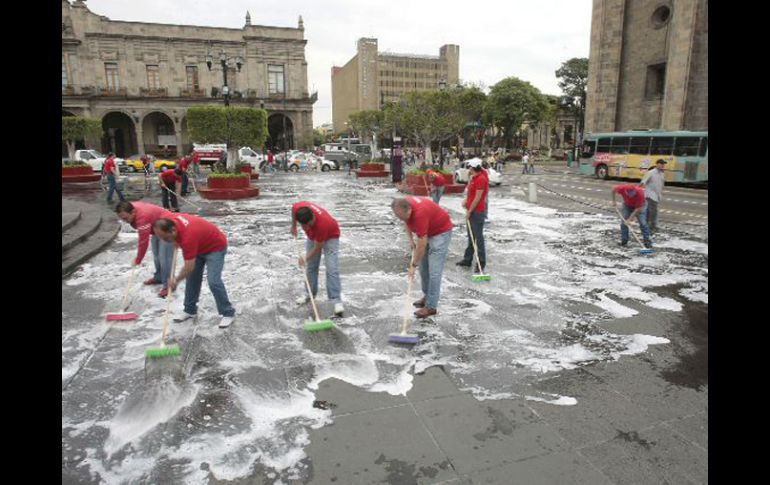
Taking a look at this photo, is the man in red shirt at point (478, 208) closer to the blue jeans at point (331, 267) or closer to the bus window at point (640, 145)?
the blue jeans at point (331, 267)

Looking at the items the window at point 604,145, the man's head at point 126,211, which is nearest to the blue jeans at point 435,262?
the man's head at point 126,211

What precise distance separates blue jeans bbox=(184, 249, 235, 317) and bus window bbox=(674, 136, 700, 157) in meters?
22.9

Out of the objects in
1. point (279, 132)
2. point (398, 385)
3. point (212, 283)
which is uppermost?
point (279, 132)

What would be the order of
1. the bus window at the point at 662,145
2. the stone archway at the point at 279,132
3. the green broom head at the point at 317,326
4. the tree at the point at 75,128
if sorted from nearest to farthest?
the green broom head at the point at 317,326, the bus window at the point at 662,145, the tree at the point at 75,128, the stone archway at the point at 279,132

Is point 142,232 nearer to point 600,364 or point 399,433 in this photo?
point 399,433

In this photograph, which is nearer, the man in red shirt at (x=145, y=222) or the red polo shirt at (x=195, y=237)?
the red polo shirt at (x=195, y=237)

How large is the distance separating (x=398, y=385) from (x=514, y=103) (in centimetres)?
5208

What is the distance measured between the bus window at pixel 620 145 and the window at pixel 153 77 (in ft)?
129

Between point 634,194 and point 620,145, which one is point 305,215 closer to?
point 634,194

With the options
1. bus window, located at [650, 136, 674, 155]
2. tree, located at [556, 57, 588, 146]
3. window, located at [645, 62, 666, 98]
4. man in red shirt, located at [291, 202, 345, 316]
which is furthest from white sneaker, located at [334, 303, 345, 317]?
tree, located at [556, 57, 588, 146]

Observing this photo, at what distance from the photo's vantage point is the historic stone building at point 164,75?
4097 cm

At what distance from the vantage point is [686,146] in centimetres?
2131

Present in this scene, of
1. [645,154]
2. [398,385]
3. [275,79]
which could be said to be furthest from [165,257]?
[275,79]

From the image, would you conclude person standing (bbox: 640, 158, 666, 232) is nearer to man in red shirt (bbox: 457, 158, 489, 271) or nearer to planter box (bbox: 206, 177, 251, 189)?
man in red shirt (bbox: 457, 158, 489, 271)
